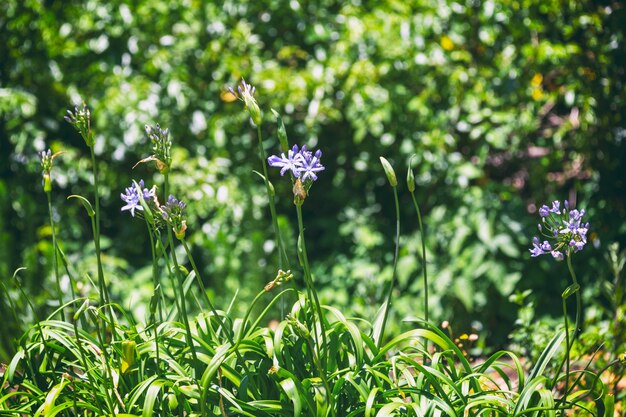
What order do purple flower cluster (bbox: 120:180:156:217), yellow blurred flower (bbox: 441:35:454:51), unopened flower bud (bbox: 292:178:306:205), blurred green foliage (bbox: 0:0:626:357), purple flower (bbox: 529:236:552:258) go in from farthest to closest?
1. yellow blurred flower (bbox: 441:35:454:51)
2. blurred green foliage (bbox: 0:0:626:357)
3. purple flower cluster (bbox: 120:180:156:217)
4. purple flower (bbox: 529:236:552:258)
5. unopened flower bud (bbox: 292:178:306:205)

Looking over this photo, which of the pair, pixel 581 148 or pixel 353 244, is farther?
pixel 353 244

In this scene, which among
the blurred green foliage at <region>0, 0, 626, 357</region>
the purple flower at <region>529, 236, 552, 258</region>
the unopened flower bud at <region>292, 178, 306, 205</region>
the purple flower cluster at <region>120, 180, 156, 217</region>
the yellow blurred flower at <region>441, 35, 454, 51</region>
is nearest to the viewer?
the unopened flower bud at <region>292, 178, 306, 205</region>

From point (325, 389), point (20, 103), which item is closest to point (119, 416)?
point (325, 389)

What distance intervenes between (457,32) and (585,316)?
5.47 ft

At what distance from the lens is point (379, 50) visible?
14.3 feet

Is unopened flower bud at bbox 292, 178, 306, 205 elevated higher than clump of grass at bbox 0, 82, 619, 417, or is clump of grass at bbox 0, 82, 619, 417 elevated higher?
unopened flower bud at bbox 292, 178, 306, 205

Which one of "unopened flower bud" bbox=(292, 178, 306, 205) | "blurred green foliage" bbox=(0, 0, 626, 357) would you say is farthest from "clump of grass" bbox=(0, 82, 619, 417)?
"blurred green foliage" bbox=(0, 0, 626, 357)

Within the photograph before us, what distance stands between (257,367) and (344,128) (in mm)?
2902

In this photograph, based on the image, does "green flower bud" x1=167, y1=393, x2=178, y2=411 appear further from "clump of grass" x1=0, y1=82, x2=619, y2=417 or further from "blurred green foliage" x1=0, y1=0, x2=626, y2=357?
"blurred green foliage" x1=0, y1=0, x2=626, y2=357

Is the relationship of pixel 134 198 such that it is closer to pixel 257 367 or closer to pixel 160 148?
pixel 160 148

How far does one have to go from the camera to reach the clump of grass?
5.64 feet

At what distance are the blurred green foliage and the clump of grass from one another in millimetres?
1831

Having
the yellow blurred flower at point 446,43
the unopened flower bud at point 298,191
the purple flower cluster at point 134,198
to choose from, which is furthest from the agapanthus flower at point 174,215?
the yellow blurred flower at point 446,43

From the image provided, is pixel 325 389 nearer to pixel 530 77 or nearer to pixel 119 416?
pixel 119 416
